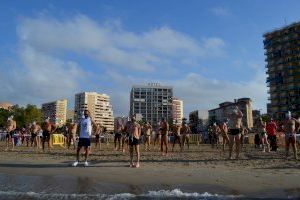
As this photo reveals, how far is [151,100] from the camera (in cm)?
11569

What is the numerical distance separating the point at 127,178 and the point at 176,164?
9.58ft

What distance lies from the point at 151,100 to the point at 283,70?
130 feet

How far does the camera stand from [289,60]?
393 ft

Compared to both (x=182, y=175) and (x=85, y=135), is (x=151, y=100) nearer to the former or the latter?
(x=85, y=135)

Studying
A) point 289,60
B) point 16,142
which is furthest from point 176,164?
point 289,60

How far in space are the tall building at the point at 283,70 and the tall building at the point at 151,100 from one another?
1216 inches

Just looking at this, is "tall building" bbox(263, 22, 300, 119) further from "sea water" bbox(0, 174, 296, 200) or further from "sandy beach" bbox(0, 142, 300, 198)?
"sea water" bbox(0, 174, 296, 200)

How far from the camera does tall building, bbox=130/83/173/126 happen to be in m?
114

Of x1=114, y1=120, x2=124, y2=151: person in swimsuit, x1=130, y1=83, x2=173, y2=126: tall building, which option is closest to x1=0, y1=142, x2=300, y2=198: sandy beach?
x1=114, y1=120, x2=124, y2=151: person in swimsuit

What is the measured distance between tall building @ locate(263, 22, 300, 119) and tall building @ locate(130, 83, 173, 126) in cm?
3090

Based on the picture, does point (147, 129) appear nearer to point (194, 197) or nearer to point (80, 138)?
point (80, 138)

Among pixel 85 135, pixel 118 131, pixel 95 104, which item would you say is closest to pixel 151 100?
pixel 95 104

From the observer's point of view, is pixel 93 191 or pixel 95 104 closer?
pixel 93 191

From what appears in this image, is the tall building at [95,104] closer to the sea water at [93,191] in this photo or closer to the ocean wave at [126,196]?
the sea water at [93,191]
